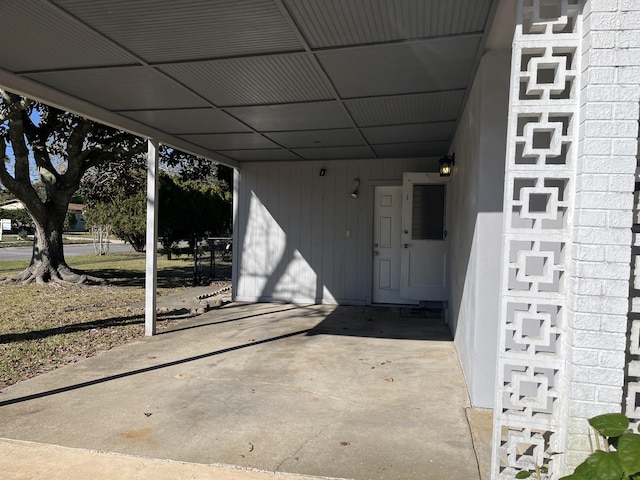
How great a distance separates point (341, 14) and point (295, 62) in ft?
2.61

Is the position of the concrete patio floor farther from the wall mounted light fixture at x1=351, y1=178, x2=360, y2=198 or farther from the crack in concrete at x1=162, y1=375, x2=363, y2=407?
the wall mounted light fixture at x1=351, y1=178, x2=360, y2=198

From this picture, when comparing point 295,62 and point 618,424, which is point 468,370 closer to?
point 618,424

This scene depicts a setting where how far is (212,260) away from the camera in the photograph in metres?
11.5

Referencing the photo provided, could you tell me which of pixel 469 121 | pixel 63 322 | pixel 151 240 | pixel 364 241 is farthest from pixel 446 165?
pixel 63 322

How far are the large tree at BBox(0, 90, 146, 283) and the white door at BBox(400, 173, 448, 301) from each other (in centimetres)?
705

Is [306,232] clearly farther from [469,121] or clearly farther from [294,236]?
[469,121]

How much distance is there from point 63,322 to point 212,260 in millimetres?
5045

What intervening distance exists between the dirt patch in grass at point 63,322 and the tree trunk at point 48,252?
1.40ft

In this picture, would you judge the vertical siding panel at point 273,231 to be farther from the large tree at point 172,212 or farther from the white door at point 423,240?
the large tree at point 172,212

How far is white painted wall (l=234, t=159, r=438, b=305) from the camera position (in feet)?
25.6

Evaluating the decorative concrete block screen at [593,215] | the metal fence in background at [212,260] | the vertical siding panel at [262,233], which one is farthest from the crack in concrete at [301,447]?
the metal fence in background at [212,260]

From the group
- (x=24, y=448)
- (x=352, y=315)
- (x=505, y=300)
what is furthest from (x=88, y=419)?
(x=352, y=315)

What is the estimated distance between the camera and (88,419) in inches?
127

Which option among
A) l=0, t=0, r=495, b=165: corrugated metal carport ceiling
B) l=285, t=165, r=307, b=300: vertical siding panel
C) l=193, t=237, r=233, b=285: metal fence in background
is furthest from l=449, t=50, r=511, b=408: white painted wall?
l=193, t=237, r=233, b=285: metal fence in background
